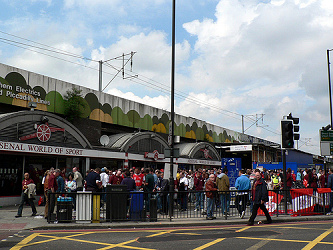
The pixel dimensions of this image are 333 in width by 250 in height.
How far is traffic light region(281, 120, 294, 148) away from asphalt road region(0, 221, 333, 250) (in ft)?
11.5

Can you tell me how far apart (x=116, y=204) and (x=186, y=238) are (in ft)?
12.5

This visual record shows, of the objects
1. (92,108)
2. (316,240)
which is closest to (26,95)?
(92,108)

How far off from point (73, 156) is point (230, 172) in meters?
9.85

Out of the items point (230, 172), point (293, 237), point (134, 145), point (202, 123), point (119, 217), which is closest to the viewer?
point (293, 237)

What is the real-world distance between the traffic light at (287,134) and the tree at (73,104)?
48.0ft

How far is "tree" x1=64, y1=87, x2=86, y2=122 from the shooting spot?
23641mm

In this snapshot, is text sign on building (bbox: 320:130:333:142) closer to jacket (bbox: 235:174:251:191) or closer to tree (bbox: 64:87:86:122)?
jacket (bbox: 235:174:251:191)

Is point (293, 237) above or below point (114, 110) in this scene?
below

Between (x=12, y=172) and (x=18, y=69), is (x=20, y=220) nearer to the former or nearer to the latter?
(x=12, y=172)

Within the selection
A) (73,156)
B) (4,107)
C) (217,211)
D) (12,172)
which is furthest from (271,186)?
(4,107)

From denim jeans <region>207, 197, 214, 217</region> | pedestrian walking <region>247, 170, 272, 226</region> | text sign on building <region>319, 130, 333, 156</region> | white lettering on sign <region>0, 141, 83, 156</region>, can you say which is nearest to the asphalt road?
pedestrian walking <region>247, 170, 272, 226</region>

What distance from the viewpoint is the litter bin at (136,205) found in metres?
12.4

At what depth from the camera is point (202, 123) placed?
43.0 meters

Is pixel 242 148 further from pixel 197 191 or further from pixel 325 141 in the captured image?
pixel 197 191
